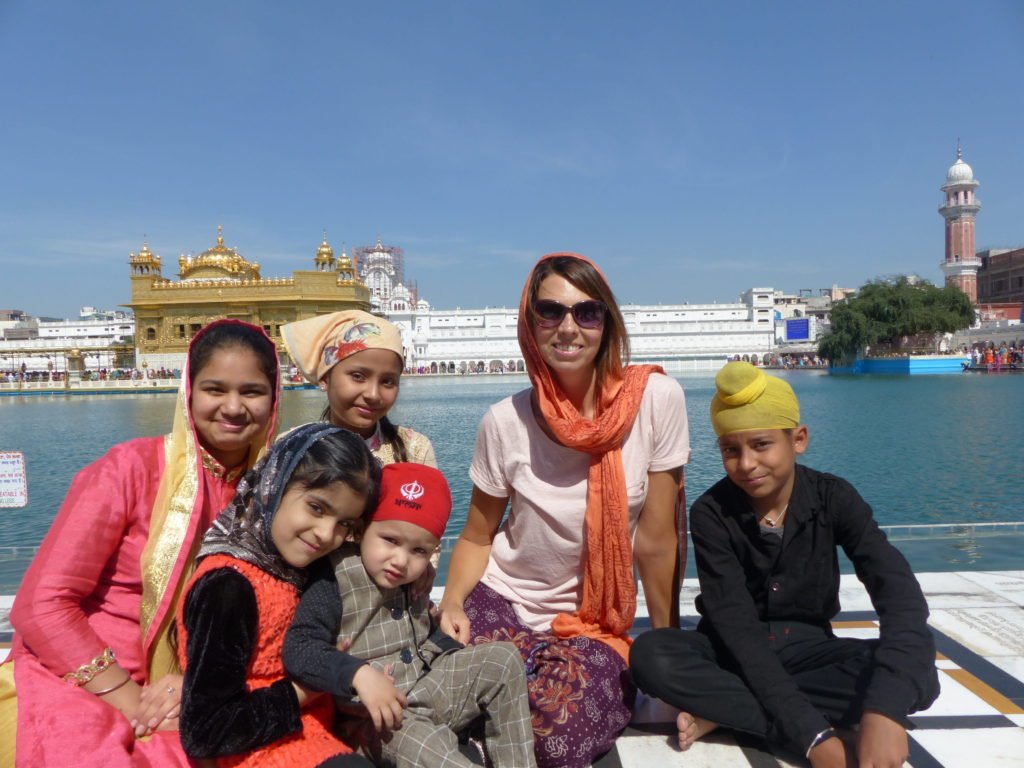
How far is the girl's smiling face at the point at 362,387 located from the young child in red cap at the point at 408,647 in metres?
0.40

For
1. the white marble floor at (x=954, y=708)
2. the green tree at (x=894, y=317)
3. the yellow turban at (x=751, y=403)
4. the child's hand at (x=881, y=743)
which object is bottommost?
the white marble floor at (x=954, y=708)

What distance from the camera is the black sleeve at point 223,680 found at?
1.41m

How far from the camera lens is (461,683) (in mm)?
1674

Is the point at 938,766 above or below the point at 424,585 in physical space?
below

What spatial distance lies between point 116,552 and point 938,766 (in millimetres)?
2090

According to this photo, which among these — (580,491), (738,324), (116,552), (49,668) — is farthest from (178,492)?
(738,324)

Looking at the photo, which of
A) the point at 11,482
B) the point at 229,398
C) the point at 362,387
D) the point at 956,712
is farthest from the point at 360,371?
the point at 11,482

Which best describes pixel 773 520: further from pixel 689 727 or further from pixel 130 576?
pixel 130 576

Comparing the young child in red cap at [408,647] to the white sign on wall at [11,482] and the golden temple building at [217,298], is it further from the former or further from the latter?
the golden temple building at [217,298]

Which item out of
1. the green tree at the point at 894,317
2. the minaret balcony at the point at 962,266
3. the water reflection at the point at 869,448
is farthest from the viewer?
the minaret balcony at the point at 962,266

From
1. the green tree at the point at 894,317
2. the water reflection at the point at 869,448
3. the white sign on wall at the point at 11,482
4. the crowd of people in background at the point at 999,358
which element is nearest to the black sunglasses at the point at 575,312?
the water reflection at the point at 869,448

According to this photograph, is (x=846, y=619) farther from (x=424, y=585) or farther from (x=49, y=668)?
(x=49, y=668)

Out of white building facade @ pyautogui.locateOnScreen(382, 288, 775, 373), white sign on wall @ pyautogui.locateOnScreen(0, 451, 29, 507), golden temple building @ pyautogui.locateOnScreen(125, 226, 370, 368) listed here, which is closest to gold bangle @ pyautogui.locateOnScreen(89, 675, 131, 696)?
white sign on wall @ pyautogui.locateOnScreen(0, 451, 29, 507)

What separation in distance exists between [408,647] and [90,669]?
2.23ft
